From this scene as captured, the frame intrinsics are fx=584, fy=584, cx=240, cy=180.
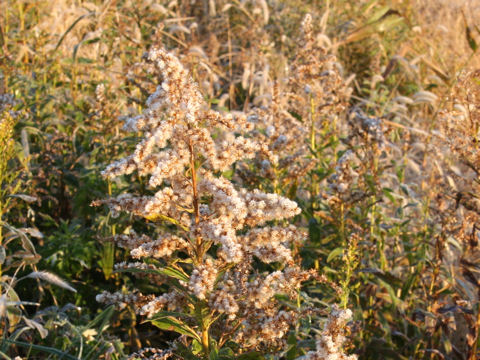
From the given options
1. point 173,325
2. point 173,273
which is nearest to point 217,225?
point 173,273

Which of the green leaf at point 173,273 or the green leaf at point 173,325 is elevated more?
the green leaf at point 173,273

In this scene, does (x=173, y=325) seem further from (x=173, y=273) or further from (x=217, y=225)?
(x=217, y=225)

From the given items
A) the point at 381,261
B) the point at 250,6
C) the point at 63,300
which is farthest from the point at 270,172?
the point at 250,6

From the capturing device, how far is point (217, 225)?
1.61 metres

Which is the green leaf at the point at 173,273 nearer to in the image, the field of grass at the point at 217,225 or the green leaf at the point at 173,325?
the field of grass at the point at 217,225

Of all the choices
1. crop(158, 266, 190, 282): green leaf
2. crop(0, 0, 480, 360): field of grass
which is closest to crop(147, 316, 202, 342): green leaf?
crop(0, 0, 480, 360): field of grass

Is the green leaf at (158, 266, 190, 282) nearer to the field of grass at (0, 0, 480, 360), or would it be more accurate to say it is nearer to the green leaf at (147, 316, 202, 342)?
the field of grass at (0, 0, 480, 360)

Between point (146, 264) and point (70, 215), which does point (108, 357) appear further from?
point (70, 215)

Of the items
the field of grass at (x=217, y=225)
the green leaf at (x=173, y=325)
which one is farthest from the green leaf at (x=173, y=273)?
the green leaf at (x=173, y=325)

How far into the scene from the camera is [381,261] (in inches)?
125

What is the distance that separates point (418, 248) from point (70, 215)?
86.4 inches

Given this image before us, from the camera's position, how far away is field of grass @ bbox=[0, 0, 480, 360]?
1.72 m

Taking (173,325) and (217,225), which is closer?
(217,225)

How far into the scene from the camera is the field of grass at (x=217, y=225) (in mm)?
1722
